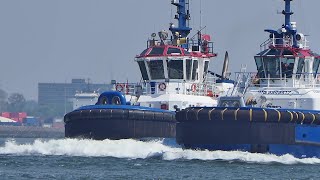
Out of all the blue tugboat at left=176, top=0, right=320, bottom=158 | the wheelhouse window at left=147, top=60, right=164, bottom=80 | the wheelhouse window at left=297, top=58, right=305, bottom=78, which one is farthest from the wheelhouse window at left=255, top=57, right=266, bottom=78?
the wheelhouse window at left=147, top=60, right=164, bottom=80

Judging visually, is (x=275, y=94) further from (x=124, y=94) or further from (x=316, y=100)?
(x=124, y=94)

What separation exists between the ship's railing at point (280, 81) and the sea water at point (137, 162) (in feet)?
15.7

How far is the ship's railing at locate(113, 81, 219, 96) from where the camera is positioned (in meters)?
73.4

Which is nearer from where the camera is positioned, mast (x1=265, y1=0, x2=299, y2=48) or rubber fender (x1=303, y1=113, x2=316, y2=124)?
rubber fender (x1=303, y1=113, x2=316, y2=124)

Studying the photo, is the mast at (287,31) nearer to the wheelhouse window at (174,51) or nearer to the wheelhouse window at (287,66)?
the wheelhouse window at (287,66)

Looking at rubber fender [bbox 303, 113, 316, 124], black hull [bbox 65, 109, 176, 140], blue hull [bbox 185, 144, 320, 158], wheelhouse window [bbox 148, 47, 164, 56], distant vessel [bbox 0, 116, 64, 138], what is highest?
wheelhouse window [bbox 148, 47, 164, 56]

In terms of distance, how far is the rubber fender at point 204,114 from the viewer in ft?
204

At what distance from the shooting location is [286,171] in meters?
56.6

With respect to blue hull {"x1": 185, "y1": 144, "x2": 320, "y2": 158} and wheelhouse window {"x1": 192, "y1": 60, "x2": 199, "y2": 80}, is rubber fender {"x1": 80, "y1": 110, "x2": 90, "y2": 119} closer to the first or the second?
wheelhouse window {"x1": 192, "y1": 60, "x2": 199, "y2": 80}

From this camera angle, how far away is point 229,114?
61406mm

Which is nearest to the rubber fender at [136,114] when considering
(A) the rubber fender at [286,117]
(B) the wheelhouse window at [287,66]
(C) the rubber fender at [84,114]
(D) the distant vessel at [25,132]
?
(C) the rubber fender at [84,114]

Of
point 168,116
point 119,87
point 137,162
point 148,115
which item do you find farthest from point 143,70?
point 137,162

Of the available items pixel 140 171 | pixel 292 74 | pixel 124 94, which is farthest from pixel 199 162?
pixel 124 94

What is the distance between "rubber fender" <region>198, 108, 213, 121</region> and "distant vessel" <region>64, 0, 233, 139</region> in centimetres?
532
